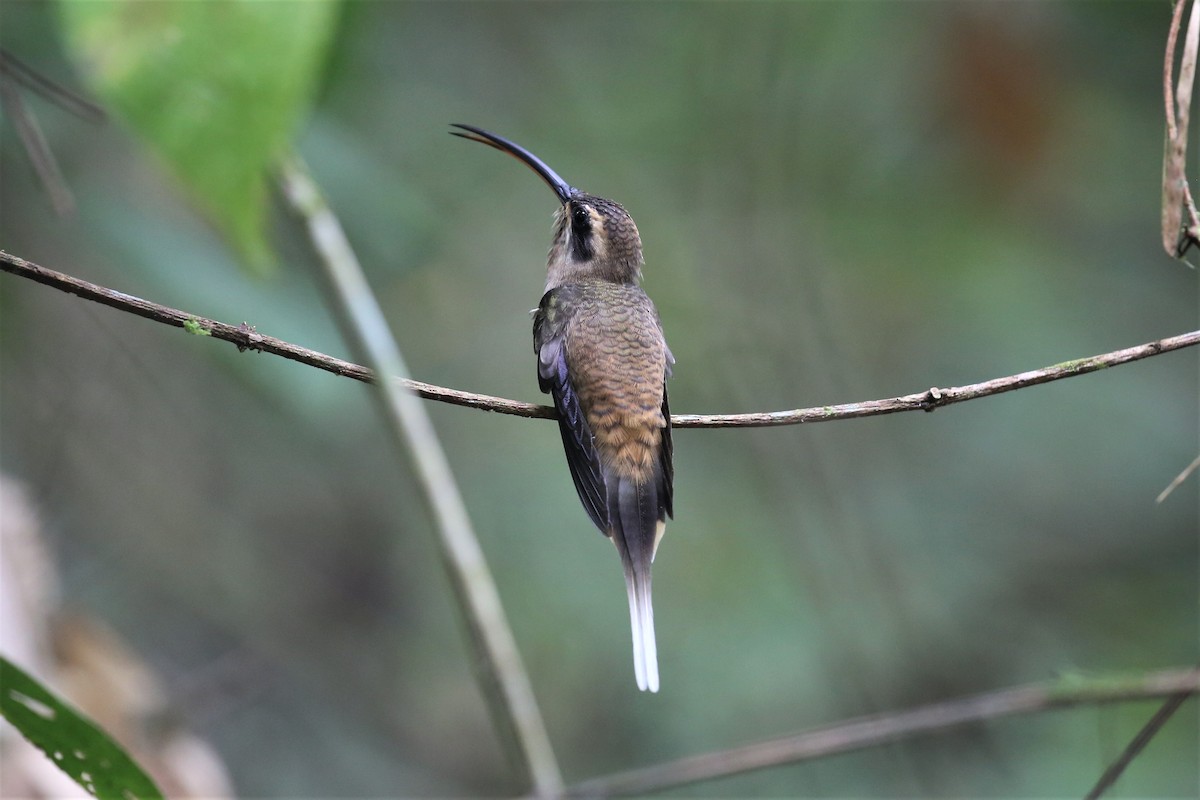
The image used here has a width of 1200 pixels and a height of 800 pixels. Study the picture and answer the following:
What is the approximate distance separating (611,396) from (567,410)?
0.11 metres

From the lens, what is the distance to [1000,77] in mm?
6105

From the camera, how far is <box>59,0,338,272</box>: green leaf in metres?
0.77

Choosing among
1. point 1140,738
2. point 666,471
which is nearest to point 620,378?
point 666,471

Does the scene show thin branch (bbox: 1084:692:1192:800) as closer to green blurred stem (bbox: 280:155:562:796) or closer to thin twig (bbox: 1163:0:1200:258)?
thin twig (bbox: 1163:0:1200:258)

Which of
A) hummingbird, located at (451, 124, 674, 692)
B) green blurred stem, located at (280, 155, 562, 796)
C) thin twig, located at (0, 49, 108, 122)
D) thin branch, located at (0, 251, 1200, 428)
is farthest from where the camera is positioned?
hummingbird, located at (451, 124, 674, 692)

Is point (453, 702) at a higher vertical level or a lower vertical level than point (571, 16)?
lower

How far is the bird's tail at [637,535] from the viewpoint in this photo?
7.25 feet

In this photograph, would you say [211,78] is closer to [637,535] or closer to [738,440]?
[637,535]

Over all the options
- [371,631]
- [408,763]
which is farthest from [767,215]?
[408,763]

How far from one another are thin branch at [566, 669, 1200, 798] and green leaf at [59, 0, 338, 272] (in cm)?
224

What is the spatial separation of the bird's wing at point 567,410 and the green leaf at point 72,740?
3.76 feet

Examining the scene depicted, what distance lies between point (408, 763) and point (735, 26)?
14.8 ft

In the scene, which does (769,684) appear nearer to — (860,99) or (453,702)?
(453,702)

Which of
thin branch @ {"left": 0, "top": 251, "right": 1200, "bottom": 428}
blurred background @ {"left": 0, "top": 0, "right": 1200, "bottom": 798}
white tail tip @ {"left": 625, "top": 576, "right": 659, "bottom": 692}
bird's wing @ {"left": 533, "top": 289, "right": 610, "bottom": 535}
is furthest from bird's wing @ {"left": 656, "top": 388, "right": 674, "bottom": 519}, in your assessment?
blurred background @ {"left": 0, "top": 0, "right": 1200, "bottom": 798}
